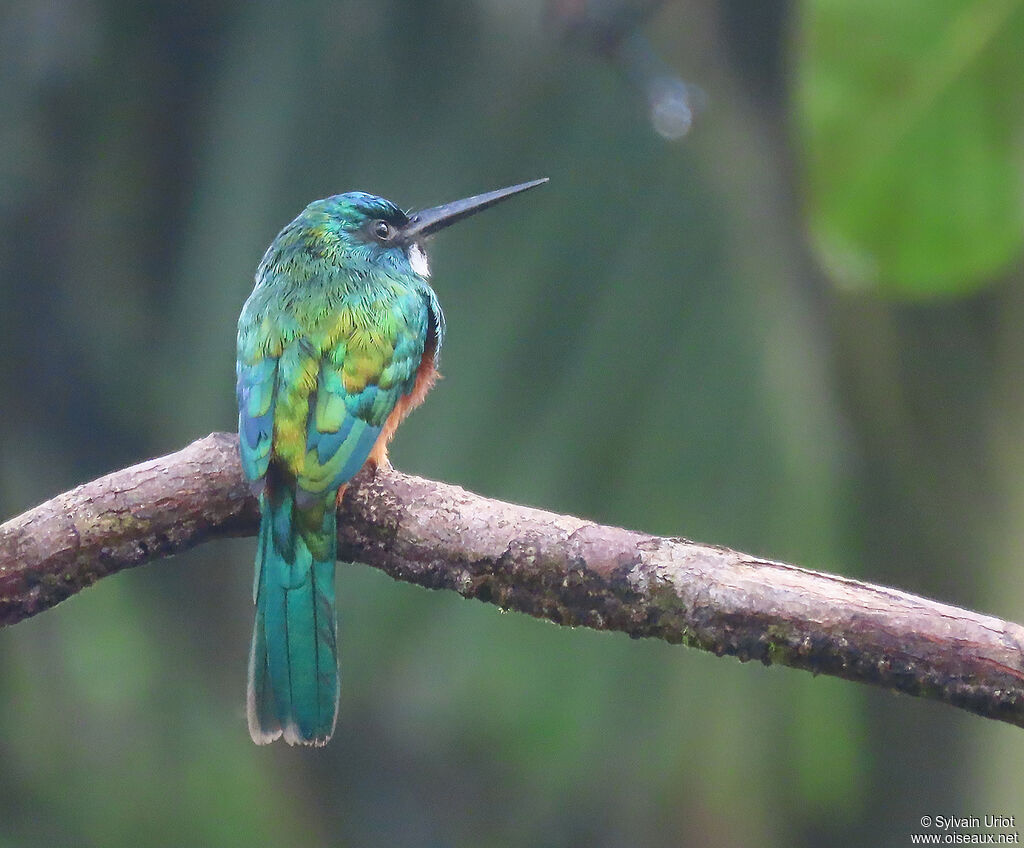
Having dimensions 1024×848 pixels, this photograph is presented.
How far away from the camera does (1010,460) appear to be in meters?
3.24

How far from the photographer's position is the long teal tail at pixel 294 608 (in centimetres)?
182

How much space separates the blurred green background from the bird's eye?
2.19 ft

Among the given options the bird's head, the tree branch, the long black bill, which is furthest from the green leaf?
the long black bill

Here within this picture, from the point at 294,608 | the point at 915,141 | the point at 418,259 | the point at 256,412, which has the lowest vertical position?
the point at 294,608

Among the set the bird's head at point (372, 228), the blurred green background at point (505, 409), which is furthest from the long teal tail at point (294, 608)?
the blurred green background at point (505, 409)

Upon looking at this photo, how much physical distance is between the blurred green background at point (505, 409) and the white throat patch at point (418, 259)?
648 millimetres

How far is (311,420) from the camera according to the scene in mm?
1920

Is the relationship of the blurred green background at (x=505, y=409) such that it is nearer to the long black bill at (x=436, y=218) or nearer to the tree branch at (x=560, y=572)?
the long black bill at (x=436, y=218)

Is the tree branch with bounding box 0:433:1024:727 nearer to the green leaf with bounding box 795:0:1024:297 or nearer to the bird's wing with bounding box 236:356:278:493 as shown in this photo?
the bird's wing with bounding box 236:356:278:493

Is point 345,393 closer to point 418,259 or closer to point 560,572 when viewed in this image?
point 560,572

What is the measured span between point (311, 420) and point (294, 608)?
0.28 m

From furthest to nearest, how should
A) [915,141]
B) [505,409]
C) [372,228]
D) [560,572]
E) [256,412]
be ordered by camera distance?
[505,409]
[372,228]
[256,412]
[915,141]
[560,572]

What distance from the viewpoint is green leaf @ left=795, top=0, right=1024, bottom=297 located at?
1.71m
